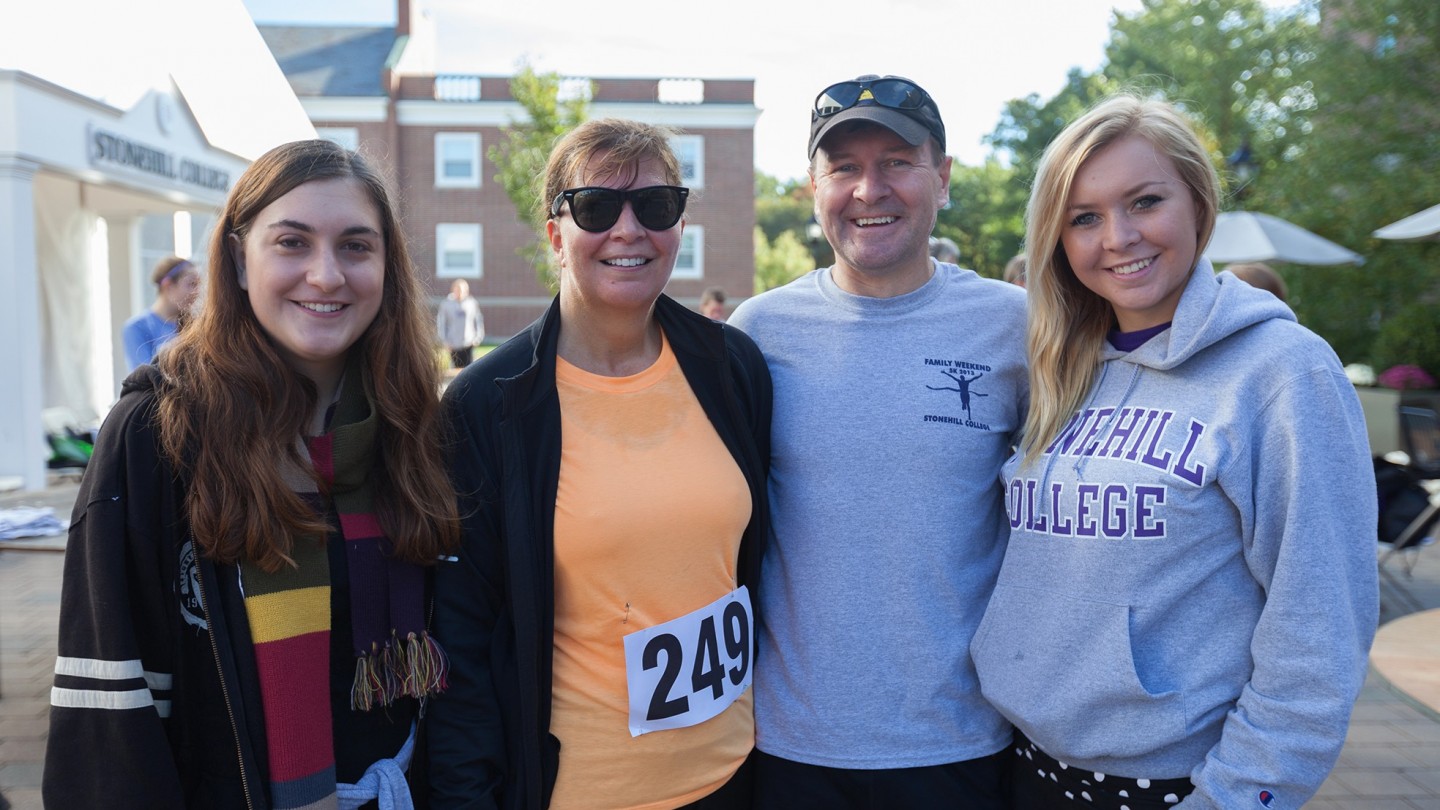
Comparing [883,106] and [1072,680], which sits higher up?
[883,106]

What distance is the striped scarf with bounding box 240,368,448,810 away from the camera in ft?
6.21

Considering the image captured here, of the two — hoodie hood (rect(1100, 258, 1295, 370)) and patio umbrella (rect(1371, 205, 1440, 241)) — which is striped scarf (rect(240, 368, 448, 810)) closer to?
hoodie hood (rect(1100, 258, 1295, 370))

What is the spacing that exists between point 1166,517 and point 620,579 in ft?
3.62

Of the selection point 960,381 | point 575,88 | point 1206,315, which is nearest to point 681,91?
point 575,88

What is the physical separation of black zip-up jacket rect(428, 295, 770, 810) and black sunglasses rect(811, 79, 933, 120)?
990mm

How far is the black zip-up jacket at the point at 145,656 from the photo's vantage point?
1.75 metres

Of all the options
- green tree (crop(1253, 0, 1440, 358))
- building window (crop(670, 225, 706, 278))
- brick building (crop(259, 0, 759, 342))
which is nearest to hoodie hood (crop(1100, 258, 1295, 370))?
green tree (crop(1253, 0, 1440, 358))

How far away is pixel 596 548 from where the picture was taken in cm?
212

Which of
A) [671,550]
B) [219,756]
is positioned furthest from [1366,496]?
[219,756]

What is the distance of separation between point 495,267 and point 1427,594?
28464mm

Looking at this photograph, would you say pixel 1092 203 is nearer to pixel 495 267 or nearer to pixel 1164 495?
pixel 1164 495

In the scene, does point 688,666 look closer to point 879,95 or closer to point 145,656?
point 145,656

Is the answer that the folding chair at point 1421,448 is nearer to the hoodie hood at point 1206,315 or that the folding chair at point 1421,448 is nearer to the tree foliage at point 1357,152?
the tree foliage at point 1357,152

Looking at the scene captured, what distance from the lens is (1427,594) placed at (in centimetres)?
684
